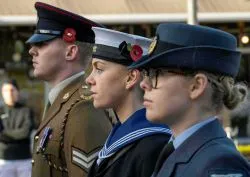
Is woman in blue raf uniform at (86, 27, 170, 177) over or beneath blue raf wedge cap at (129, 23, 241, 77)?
beneath

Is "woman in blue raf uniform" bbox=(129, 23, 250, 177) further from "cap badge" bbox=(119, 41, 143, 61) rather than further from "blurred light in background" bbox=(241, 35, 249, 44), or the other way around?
"blurred light in background" bbox=(241, 35, 249, 44)

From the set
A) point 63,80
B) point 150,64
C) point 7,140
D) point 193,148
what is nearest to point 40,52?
point 63,80

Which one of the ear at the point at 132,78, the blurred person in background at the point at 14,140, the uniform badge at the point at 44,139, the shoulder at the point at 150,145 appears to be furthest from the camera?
the blurred person in background at the point at 14,140

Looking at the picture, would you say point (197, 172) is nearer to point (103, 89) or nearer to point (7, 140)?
point (103, 89)

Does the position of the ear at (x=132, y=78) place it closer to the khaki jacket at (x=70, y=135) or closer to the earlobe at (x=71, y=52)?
the khaki jacket at (x=70, y=135)

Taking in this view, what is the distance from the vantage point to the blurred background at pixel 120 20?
1308cm

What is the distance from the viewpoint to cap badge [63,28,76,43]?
12.8ft

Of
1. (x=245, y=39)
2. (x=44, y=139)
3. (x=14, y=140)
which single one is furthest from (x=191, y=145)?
(x=245, y=39)

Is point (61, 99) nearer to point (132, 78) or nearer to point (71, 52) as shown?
point (71, 52)

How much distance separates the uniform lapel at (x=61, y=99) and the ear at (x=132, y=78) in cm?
57

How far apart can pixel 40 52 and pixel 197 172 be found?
1722 mm

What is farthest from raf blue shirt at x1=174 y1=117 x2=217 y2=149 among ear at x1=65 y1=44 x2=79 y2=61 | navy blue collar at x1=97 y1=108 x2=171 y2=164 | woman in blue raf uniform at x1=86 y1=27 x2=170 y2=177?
ear at x1=65 y1=44 x2=79 y2=61

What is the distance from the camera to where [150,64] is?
8.66 feet

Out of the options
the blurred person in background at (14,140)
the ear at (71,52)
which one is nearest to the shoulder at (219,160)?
the ear at (71,52)
